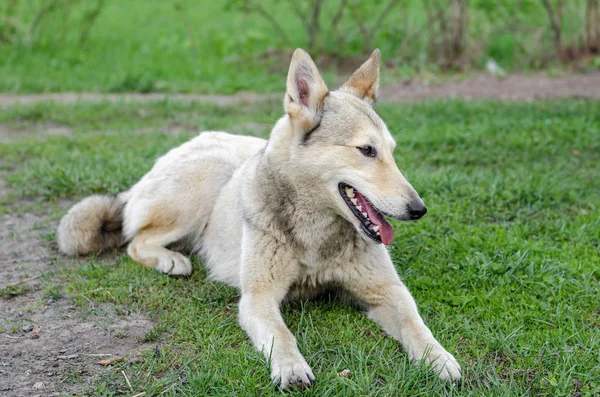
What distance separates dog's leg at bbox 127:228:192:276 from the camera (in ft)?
16.6

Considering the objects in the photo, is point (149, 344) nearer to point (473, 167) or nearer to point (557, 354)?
point (557, 354)

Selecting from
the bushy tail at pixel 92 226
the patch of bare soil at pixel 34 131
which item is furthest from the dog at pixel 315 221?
the patch of bare soil at pixel 34 131

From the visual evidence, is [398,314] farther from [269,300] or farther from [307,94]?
[307,94]

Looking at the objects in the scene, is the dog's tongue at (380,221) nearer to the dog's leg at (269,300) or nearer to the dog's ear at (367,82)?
the dog's leg at (269,300)

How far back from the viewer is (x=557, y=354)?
385 cm

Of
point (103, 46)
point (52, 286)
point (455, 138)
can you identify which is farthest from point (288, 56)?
point (52, 286)

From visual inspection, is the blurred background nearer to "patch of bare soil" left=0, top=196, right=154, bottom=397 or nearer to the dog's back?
the dog's back

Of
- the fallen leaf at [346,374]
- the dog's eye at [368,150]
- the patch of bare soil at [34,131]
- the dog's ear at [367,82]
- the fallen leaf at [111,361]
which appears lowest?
the patch of bare soil at [34,131]

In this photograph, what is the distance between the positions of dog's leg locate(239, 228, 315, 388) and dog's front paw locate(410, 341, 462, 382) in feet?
2.01

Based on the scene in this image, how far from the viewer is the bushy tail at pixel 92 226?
5.30 m

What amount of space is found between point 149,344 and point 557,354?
2.28 meters

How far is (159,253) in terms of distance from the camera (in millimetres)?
5188

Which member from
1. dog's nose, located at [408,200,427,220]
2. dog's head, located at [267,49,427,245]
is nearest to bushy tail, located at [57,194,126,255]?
dog's head, located at [267,49,427,245]

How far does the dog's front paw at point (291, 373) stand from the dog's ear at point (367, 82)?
1.85 m
